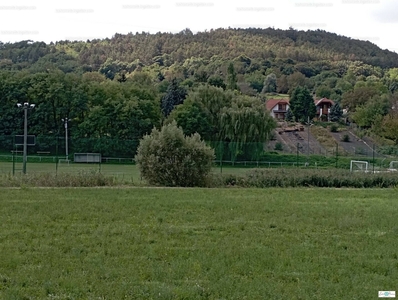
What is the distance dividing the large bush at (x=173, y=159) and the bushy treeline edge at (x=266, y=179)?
58 centimetres

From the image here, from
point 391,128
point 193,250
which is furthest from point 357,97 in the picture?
point 193,250

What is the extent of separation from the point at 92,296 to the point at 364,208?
10.9 meters

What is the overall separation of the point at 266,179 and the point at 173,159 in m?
4.54

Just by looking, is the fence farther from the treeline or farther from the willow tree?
the treeline

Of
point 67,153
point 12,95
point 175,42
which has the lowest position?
point 67,153

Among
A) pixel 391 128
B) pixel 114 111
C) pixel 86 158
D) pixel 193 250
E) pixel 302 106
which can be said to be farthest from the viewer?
pixel 302 106

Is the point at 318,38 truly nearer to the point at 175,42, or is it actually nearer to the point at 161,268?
the point at 175,42

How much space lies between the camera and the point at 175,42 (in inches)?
7082

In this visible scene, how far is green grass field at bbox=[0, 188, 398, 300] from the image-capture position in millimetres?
6262

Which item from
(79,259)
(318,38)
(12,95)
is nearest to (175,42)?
(318,38)

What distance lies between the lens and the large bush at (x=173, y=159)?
22.6 m

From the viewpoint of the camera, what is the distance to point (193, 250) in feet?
27.6

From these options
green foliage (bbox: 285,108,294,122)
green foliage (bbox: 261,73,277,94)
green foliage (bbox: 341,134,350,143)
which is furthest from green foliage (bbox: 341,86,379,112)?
green foliage (bbox: 261,73,277,94)

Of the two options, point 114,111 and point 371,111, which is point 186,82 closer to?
point 371,111
